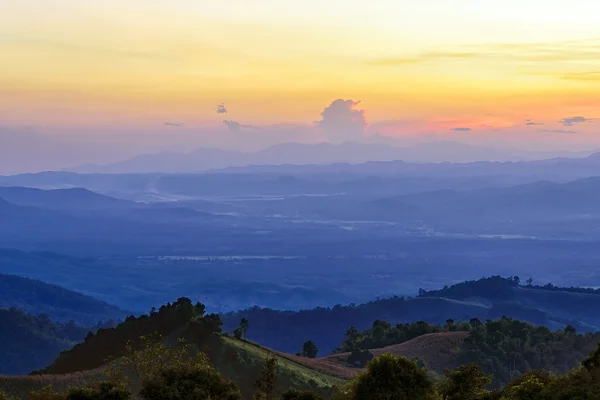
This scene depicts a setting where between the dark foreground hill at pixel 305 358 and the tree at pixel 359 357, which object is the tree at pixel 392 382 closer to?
the dark foreground hill at pixel 305 358

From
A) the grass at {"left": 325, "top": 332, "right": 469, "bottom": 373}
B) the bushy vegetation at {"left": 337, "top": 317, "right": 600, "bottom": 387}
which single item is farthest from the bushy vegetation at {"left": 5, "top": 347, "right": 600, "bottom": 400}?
the bushy vegetation at {"left": 337, "top": 317, "right": 600, "bottom": 387}

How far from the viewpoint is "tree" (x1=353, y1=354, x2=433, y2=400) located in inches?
1199

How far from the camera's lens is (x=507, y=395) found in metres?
31.2

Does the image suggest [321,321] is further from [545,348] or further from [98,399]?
[98,399]

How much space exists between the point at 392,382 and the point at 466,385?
15.3ft

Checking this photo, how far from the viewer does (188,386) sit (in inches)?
1232

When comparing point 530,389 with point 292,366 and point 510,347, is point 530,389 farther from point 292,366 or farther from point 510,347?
point 510,347

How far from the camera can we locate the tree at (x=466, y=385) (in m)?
33.3

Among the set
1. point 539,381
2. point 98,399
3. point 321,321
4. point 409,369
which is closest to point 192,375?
point 98,399

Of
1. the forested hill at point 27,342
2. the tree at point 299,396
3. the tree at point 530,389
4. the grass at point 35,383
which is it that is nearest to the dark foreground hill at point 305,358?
the grass at point 35,383

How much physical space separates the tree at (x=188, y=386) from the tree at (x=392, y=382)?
5300mm

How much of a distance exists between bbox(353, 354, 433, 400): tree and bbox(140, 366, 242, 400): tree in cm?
530

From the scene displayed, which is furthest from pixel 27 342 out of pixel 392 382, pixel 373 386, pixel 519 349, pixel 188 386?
pixel 392 382

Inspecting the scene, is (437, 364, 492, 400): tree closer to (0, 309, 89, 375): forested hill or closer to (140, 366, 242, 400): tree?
(140, 366, 242, 400): tree
